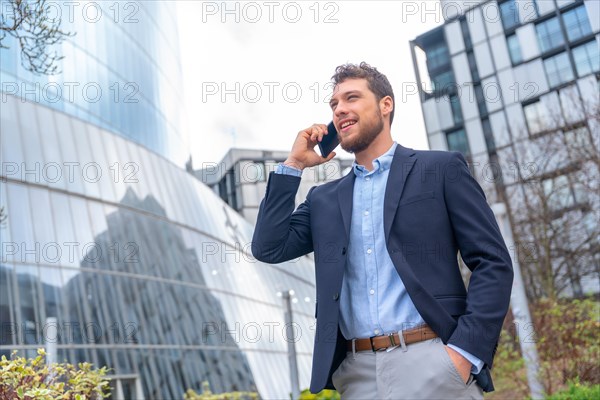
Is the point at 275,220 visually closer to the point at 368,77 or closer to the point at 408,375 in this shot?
the point at 368,77

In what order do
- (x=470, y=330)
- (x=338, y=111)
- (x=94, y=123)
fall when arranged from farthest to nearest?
(x=94, y=123)
(x=338, y=111)
(x=470, y=330)

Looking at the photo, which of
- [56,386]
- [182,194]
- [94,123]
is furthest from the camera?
[182,194]

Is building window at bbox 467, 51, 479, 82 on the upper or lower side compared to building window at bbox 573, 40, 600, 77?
upper

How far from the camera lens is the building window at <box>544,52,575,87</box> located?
139ft

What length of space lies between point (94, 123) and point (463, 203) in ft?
64.0

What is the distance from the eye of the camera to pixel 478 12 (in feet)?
156

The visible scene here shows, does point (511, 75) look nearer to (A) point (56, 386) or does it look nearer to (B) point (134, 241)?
(B) point (134, 241)

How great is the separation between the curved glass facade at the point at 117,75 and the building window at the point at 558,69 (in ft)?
83.2

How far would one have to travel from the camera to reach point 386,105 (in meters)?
3.19

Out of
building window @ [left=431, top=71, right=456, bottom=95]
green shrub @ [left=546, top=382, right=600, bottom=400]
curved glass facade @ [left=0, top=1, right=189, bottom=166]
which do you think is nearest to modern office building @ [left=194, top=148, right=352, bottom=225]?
building window @ [left=431, top=71, right=456, bottom=95]

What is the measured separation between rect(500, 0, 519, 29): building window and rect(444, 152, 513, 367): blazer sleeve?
46598 millimetres

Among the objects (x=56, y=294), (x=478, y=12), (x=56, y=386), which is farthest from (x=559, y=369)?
(x=478, y=12)

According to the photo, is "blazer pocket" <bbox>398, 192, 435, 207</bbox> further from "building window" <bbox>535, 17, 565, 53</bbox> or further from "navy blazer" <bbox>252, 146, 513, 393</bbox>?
"building window" <bbox>535, 17, 565, 53</bbox>

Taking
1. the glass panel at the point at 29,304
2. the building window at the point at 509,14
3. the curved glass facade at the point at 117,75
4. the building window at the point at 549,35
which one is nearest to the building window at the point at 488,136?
the building window at the point at 549,35
